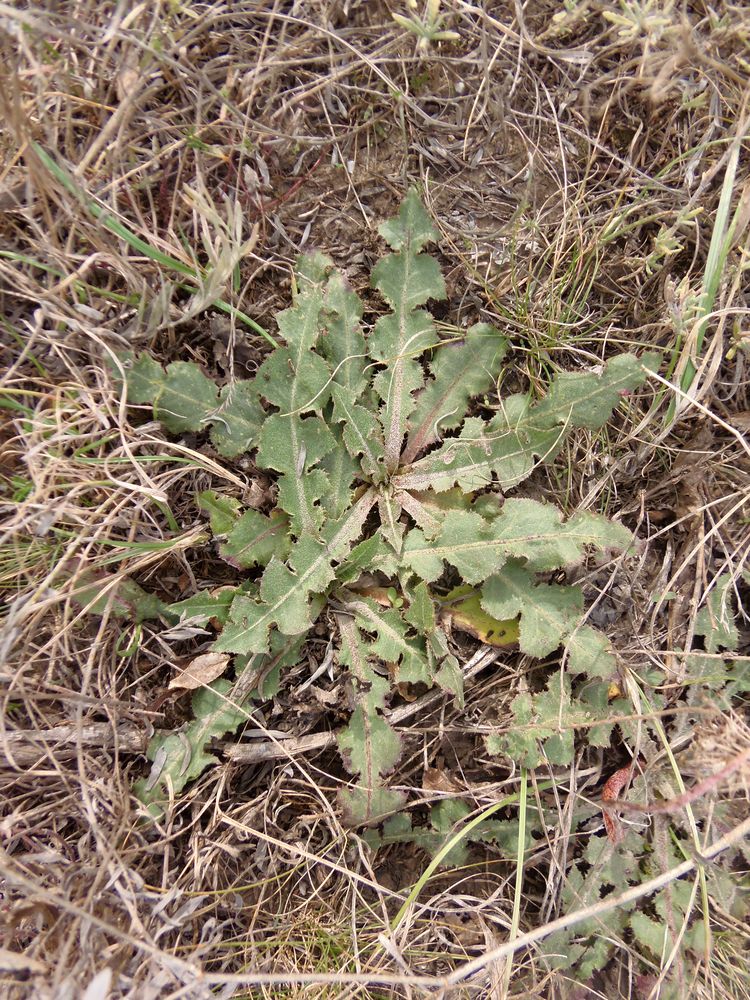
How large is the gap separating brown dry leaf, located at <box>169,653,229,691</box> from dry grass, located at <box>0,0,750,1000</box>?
8 cm

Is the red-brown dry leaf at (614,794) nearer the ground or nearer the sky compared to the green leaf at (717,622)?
nearer the ground

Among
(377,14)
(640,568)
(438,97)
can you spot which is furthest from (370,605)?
(377,14)

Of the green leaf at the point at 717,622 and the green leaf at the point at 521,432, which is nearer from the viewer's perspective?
the green leaf at the point at 521,432

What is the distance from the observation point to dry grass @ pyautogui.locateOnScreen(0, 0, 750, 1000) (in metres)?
2.04

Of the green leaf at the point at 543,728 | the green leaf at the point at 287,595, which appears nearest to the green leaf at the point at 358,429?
the green leaf at the point at 287,595

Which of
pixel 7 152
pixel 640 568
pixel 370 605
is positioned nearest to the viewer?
pixel 7 152

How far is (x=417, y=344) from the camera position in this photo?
92.5 inches

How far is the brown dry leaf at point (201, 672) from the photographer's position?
2.14m

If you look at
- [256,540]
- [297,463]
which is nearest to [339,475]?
[297,463]

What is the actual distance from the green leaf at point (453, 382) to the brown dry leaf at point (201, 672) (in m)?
0.96

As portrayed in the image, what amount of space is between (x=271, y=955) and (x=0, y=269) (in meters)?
2.40

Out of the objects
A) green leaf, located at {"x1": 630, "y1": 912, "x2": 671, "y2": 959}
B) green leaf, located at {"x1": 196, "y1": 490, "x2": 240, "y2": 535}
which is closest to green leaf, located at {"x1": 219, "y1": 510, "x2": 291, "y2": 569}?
green leaf, located at {"x1": 196, "y1": 490, "x2": 240, "y2": 535}

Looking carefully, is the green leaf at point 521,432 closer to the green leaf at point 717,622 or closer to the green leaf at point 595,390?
the green leaf at point 595,390

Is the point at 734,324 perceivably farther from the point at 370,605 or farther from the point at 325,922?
the point at 325,922
